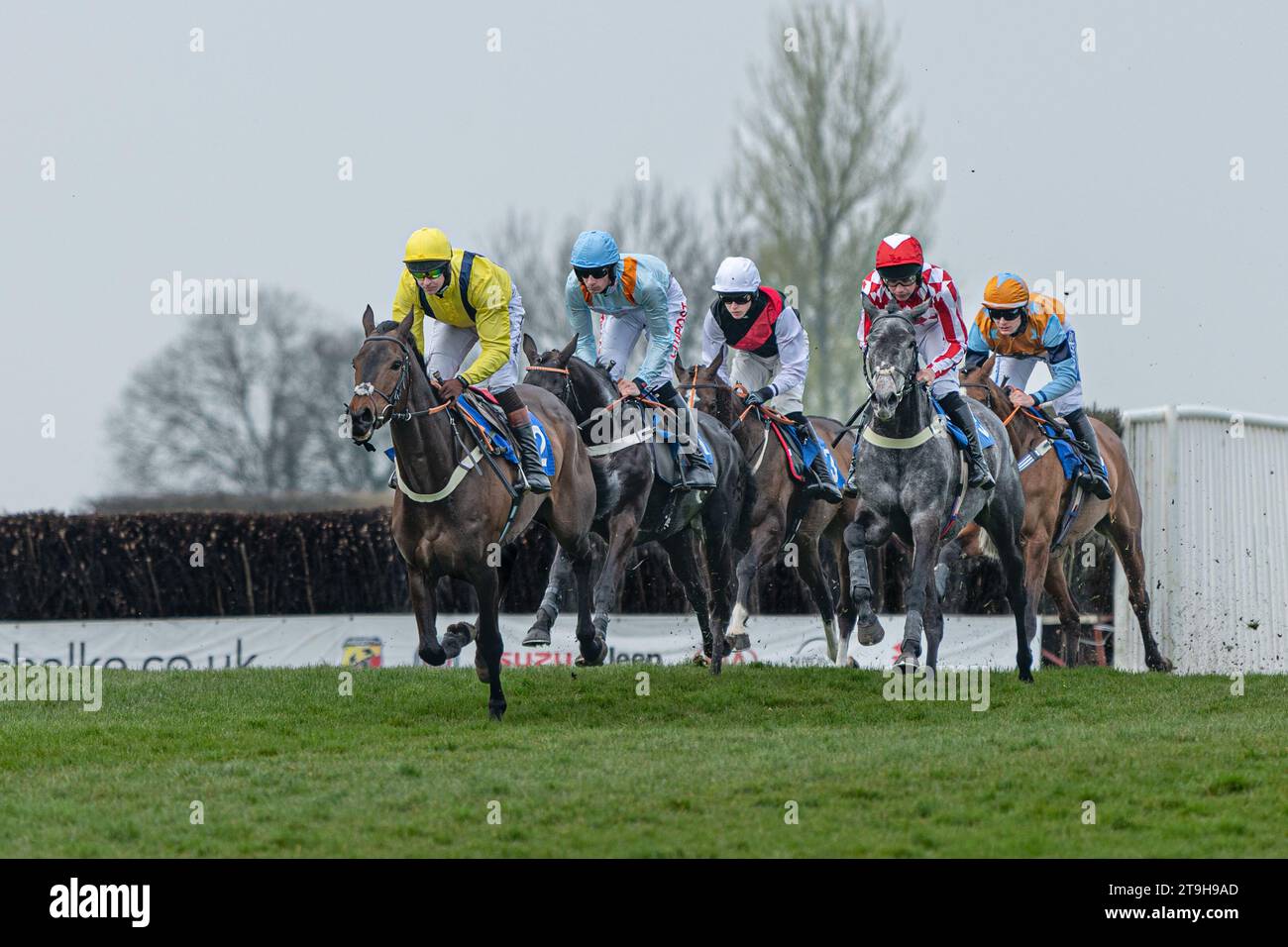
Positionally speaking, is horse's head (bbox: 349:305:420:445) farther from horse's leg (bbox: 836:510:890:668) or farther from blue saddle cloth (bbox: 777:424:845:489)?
blue saddle cloth (bbox: 777:424:845:489)

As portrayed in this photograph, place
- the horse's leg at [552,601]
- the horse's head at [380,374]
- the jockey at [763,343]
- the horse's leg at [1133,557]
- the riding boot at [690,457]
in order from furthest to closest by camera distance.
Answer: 1. the horse's leg at [1133,557]
2. the jockey at [763,343]
3. the riding boot at [690,457]
4. the horse's leg at [552,601]
5. the horse's head at [380,374]

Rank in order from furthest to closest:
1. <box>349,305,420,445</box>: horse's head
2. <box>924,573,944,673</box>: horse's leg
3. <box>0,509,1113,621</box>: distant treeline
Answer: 1. <box>0,509,1113,621</box>: distant treeline
2. <box>924,573,944,673</box>: horse's leg
3. <box>349,305,420,445</box>: horse's head

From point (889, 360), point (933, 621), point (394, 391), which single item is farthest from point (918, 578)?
point (394, 391)

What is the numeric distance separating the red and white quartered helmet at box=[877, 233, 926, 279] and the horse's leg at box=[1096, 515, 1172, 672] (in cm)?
395

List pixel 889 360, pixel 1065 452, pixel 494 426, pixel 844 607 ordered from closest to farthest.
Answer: pixel 494 426 < pixel 889 360 < pixel 1065 452 < pixel 844 607

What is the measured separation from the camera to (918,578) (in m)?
10.7

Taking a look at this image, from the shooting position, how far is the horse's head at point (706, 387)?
12430 millimetres

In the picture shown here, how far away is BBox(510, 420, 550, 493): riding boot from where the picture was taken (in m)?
10.2

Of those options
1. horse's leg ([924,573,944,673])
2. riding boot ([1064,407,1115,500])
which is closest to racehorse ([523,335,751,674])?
horse's leg ([924,573,944,673])

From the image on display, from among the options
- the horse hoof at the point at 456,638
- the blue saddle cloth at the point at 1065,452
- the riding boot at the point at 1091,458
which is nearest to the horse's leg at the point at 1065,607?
the riding boot at the point at 1091,458

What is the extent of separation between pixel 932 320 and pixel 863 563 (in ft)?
5.26

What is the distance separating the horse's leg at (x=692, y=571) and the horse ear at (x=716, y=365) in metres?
1.13

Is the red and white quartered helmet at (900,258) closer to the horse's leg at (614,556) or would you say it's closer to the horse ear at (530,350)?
the horse's leg at (614,556)

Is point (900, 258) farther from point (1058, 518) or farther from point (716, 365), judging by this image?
point (1058, 518)
